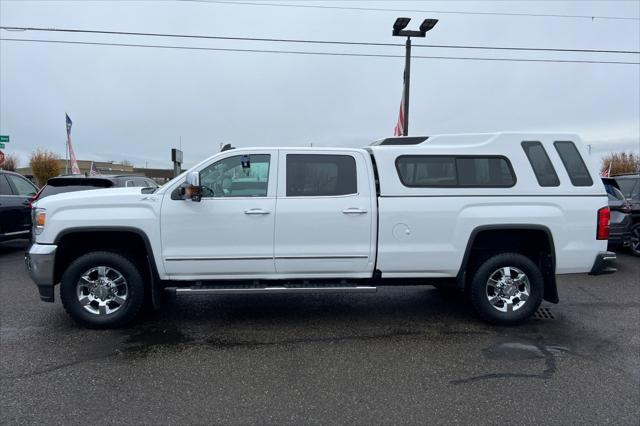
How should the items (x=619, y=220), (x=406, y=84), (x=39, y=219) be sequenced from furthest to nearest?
(x=406, y=84), (x=619, y=220), (x=39, y=219)

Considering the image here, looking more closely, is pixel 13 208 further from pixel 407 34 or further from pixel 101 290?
pixel 407 34

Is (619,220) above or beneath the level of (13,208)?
above

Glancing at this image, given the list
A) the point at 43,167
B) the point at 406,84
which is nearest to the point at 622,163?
the point at 406,84

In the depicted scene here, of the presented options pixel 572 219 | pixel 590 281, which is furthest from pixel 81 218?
pixel 590 281

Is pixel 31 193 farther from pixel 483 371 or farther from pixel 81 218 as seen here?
pixel 483 371

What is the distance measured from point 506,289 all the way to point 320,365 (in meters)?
2.39

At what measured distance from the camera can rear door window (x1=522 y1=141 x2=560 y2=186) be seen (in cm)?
471

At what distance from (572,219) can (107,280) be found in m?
5.11

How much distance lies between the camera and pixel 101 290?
4582 millimetres

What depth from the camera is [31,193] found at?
32.2 ft

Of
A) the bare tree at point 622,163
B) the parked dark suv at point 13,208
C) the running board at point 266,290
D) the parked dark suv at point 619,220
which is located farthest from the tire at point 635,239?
the bare tree at point 622,163

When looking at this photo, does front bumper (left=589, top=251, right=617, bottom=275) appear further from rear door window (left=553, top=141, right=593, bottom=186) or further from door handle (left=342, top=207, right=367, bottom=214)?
door handle (left=342, top=207, right=367, bottom=214)

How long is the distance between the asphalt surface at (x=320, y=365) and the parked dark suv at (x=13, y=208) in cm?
386

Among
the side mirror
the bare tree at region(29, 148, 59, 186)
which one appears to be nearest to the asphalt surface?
the side mirror
